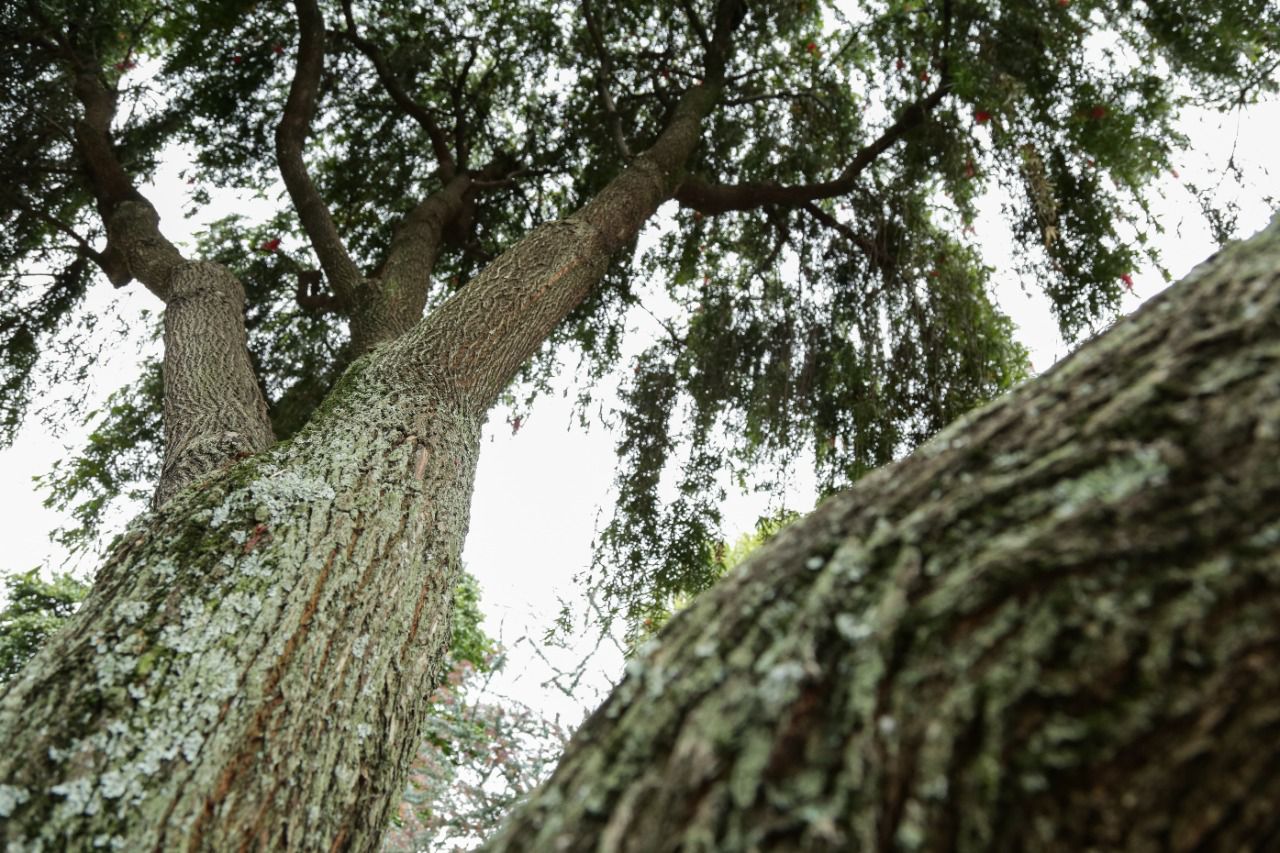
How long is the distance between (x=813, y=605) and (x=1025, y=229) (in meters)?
4.36

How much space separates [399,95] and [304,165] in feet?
3.63

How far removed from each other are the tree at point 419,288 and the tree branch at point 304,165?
20 millimetres

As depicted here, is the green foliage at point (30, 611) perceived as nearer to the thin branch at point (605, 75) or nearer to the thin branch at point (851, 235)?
the thin branch at point (605, 75)

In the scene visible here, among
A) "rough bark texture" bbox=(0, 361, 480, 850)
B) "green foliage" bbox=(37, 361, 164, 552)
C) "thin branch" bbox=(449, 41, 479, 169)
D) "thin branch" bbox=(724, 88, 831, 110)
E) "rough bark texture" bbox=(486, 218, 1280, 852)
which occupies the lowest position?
"rough bark texture" bbox=(486, 218, 1280, 852)

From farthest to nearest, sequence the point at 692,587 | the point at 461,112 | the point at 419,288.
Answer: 1. the point at 461,112
2. the point at 692,587
3. the point at 419,288

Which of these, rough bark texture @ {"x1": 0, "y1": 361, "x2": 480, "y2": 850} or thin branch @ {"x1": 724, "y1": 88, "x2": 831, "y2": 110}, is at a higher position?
thin branch @ {"x1": 724, "y1": 88, "x2": 831, "y2": 110}

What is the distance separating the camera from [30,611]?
8.86m

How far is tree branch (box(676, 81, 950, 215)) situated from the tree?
0.07 feet

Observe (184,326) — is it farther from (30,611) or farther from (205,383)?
(30,611)

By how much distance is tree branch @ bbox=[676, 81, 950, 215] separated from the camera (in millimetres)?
4781

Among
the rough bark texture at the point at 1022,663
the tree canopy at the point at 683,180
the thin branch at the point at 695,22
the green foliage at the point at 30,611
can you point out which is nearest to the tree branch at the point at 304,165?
the tree canopy at the point at 683,180

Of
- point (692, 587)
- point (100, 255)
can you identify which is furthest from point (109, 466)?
point (692, 587)

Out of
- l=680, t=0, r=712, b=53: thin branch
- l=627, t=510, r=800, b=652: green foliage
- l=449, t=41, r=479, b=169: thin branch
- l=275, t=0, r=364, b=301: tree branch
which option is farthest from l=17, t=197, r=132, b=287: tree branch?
l=680, t=0, r=712, b=53: thin branch

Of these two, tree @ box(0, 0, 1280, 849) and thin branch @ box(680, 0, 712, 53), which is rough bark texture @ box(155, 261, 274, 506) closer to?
tree @ box(0, 0, 1280, 849)
